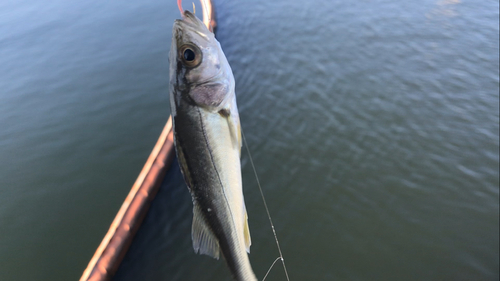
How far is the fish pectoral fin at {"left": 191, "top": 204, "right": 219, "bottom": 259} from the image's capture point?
4.59 feet

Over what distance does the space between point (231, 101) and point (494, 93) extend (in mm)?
4794

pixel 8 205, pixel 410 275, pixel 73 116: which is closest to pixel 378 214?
pixel 410 275

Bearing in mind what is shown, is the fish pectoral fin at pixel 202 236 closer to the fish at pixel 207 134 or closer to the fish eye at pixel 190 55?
the fish at pixel 207 134

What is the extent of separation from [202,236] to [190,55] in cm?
77

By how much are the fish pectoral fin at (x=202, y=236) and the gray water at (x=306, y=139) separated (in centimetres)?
172

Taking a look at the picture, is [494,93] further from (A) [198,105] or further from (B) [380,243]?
(A) [198,105]

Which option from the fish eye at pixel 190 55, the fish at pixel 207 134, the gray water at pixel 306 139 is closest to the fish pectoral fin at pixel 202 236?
the fish at pixel 207 134

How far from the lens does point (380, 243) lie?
311cm

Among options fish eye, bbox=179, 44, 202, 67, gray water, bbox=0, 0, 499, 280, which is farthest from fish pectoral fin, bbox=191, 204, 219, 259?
gray water, bbox=0, 0, 499, 280

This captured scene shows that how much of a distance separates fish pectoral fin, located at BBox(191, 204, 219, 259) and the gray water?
67.9 inches

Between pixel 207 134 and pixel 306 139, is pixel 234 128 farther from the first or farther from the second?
pixel 306 139

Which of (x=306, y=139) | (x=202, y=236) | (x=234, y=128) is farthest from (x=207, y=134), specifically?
(x=306, y=139)

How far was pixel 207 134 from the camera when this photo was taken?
4.41ft

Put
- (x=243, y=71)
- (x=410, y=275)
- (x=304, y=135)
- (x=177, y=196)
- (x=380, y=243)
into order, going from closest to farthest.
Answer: (x=410, y=275)
(x=380, y=243)
(x=177, y=196)
(x=304, y=135)
(x=243, y=71)
